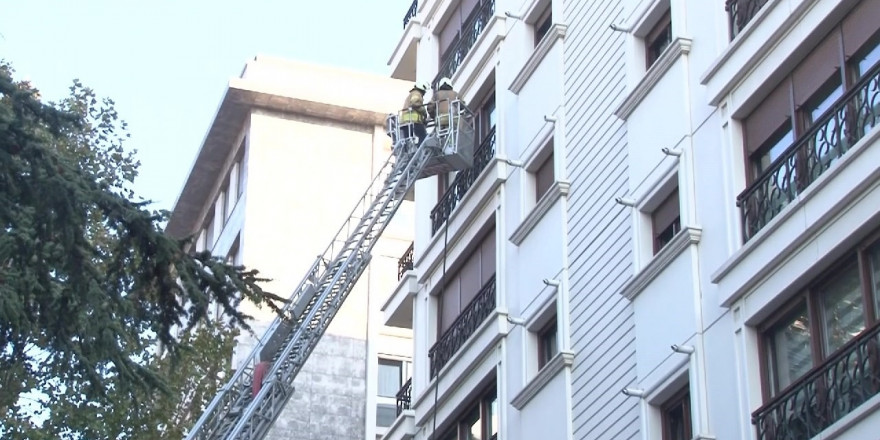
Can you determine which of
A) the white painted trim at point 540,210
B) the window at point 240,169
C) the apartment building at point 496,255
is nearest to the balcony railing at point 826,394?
the apartment building at point 496,255

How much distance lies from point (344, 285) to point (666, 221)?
9.23 m

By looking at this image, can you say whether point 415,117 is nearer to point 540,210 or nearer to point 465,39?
point 465,39

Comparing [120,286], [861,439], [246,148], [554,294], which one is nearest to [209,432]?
[554,294]

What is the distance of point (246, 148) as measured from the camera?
4744 centimetres

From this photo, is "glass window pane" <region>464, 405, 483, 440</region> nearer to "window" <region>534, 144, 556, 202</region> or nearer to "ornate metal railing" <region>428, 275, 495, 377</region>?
"ornate metal railing" <region>428, 275, 495, 377</region>

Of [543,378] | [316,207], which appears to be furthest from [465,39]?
[316,207]

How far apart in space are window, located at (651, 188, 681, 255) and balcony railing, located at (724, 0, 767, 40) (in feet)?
7.09

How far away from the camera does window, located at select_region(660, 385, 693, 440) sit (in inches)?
798

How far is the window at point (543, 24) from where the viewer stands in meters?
28.3

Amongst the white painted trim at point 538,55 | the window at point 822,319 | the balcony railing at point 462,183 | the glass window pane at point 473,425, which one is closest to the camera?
the window at point 822,319

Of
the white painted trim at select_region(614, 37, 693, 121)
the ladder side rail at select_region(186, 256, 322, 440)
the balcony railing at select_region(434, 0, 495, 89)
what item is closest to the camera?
the white painted trim at select_region(614, 37, 693, 121)

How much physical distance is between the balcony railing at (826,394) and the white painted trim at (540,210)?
24.5 feet

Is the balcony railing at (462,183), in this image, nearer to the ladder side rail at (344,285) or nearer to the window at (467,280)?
the ladder side rail at (344,285)

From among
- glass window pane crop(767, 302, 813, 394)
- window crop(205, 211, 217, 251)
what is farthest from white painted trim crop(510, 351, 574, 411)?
window crop(205, 211, 217, 251)
